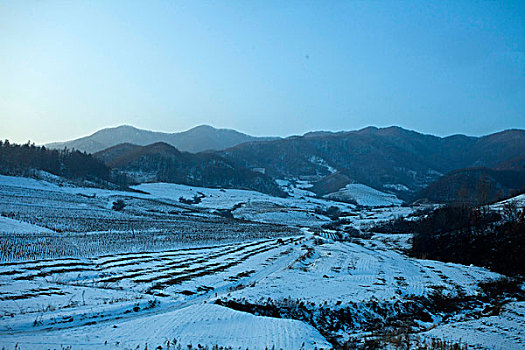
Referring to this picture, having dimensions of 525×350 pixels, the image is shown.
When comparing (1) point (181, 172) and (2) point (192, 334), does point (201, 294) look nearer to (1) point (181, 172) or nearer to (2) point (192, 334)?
(2) point (192, 334)

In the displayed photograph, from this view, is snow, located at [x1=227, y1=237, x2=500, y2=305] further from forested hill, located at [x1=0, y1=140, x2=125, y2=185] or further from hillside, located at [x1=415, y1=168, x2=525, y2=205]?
hillside, located at [x1=415, y1=168, x2=525, y2=205]

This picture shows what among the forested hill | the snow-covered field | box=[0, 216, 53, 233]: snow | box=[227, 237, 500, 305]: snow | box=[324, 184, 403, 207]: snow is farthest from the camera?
box=[324, 184, 403, 207]: snow

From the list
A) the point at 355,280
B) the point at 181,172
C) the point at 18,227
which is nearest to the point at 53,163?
the point at 181,172

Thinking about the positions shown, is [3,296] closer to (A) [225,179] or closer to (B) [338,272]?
(B) [338,272]

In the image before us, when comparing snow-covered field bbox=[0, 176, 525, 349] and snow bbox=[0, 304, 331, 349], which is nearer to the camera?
snow bbox=[0, 304, 331, 349]

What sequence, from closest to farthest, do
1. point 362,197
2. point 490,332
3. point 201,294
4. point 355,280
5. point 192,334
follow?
point 192,334
point 490,332
point 201,294
point 355,280
point 362,197

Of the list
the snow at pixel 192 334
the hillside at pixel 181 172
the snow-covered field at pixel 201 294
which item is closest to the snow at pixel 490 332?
the snow-covered field at pixel 201 294

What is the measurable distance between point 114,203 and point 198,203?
1491 inches

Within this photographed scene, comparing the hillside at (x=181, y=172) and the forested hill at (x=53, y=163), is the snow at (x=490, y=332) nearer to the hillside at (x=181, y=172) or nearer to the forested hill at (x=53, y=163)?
the forested hill at (x=53, y=163)

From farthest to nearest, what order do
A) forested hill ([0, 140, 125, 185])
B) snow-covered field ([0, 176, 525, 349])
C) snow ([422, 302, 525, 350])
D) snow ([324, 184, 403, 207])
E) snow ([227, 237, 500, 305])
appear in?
snow ([324, 184, 403, 207]) → forested hill ([0, 140, 125, 185]) → snow ([227, 237, 500, 305]) → snow ([422, 302, 525, 350]) → snow-covered field ([0, 176, 525, 349])

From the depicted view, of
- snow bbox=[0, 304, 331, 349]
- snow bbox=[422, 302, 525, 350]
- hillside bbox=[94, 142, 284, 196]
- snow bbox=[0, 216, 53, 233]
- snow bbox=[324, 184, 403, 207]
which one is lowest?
snow bbox=[0, 216, 53, 233]

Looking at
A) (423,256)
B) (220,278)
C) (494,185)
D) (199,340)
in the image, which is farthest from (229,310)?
(494,185)

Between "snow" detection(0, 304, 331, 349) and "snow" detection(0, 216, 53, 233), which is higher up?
"snow" detection(0, 304, 331, 349)

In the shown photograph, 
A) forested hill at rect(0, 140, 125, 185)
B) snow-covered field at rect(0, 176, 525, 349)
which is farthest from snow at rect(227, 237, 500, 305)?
forested hill at rect(0, 140, 125, 185)
